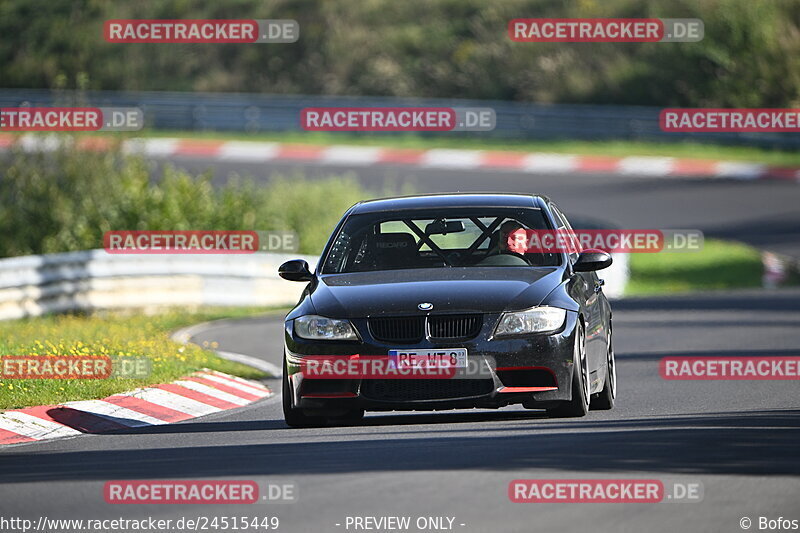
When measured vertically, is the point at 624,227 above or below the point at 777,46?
below

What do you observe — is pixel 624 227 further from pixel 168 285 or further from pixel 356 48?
pixel 356 48

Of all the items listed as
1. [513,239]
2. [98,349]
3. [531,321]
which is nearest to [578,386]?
[531,321]

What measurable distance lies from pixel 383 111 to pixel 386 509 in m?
36.5

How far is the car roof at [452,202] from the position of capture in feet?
39.7

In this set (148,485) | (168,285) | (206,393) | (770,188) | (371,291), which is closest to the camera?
(148,485)

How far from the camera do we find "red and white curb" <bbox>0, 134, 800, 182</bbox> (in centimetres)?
3750

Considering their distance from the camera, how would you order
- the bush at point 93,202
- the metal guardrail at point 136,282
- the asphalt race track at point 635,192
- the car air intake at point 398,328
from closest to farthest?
1. the car air intake at point 398,328
2. the metal guardrail at point 136,282
3. the bush at point 93,202
4. the asphalt race track at point 635,192

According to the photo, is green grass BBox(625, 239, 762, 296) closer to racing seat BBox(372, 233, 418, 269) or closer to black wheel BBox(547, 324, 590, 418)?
racing seat BBox(372, 233, 418, 269)

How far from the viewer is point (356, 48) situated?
2015 inches

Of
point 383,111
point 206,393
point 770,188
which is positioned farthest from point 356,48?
point 206,393

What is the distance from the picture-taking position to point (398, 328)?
10633mm

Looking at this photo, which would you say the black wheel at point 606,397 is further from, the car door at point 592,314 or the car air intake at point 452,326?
the car air intake at point 452,326

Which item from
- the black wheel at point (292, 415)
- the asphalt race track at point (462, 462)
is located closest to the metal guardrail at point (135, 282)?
the asphalt race track at point (462, 462)

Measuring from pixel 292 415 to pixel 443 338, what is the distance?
1252 millimetres
